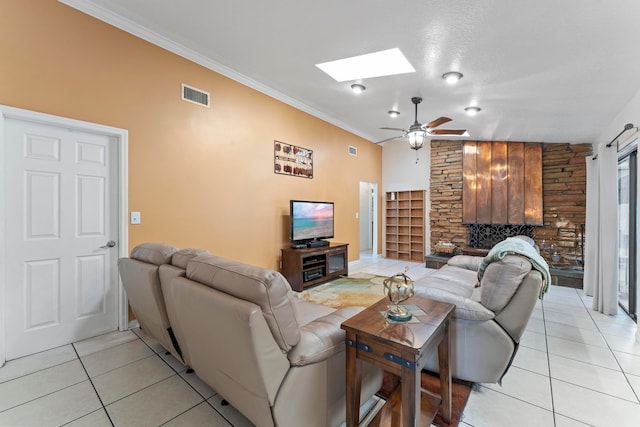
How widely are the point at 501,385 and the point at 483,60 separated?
2953mm

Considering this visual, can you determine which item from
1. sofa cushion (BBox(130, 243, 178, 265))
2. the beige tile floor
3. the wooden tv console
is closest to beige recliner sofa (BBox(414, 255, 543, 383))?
the beige tile floor

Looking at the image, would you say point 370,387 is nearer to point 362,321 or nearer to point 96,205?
point 362,321

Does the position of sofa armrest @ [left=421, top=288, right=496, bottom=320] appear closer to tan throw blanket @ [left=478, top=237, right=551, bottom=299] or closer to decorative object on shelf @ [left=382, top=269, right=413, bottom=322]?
tan throw blanket @ [left=478, top=237, right=551, bottom=299]

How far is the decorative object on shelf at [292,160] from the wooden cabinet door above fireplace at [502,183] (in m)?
3.70

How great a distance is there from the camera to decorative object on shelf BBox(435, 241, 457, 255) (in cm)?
634

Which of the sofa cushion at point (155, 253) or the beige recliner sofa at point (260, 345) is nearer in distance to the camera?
the beige recliner sofa at point (260, 345)

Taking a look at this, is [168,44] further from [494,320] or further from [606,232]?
[606,232]

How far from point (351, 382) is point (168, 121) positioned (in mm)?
3194

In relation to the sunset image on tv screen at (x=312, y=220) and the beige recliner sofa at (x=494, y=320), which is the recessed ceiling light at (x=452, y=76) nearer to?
the beige recliner sofa at (x=494, y=320)

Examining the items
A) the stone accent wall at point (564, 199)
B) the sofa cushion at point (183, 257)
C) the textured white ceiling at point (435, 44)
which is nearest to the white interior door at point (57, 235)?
the textured white ceiling at point (435, 44)

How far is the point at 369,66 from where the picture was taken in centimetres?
332

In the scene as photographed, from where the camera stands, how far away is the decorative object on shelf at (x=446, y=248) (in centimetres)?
634

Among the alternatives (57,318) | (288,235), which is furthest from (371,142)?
(57,318)

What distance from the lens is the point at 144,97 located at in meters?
3.00
